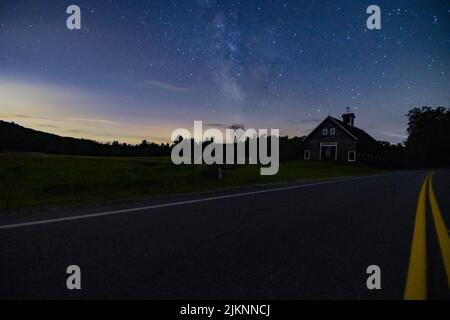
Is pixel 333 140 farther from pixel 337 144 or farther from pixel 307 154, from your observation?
pixel 307 154

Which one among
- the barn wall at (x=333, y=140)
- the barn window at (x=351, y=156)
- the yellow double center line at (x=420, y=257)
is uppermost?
the barn wall at (x=333, y=140)

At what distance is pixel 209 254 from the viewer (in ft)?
12.0

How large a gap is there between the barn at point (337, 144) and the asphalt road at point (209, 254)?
42983 millimetres

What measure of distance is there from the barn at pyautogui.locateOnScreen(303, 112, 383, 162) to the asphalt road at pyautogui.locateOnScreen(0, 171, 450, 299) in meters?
43.0

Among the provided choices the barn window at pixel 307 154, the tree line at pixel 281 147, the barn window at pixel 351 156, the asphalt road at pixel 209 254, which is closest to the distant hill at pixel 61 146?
the tree line at pixel 281 147

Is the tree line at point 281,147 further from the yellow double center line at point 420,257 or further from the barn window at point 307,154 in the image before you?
the yellow double center line at point 420,257

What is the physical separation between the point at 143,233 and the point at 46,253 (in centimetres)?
133

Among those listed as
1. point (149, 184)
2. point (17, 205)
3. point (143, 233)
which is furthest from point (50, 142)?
point (143, 233)

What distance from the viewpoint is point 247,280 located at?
2.92m

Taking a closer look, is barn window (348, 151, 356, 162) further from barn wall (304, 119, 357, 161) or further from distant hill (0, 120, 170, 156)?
distant hill (0, 120, 170, 156)

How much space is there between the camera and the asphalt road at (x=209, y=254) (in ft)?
8.82

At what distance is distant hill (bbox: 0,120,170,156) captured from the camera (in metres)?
59.3

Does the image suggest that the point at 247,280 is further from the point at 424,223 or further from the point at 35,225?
the point at 424,223

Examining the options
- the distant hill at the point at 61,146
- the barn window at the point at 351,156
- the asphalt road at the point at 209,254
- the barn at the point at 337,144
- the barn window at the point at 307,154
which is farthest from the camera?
the distant hill at the point at 61,146
